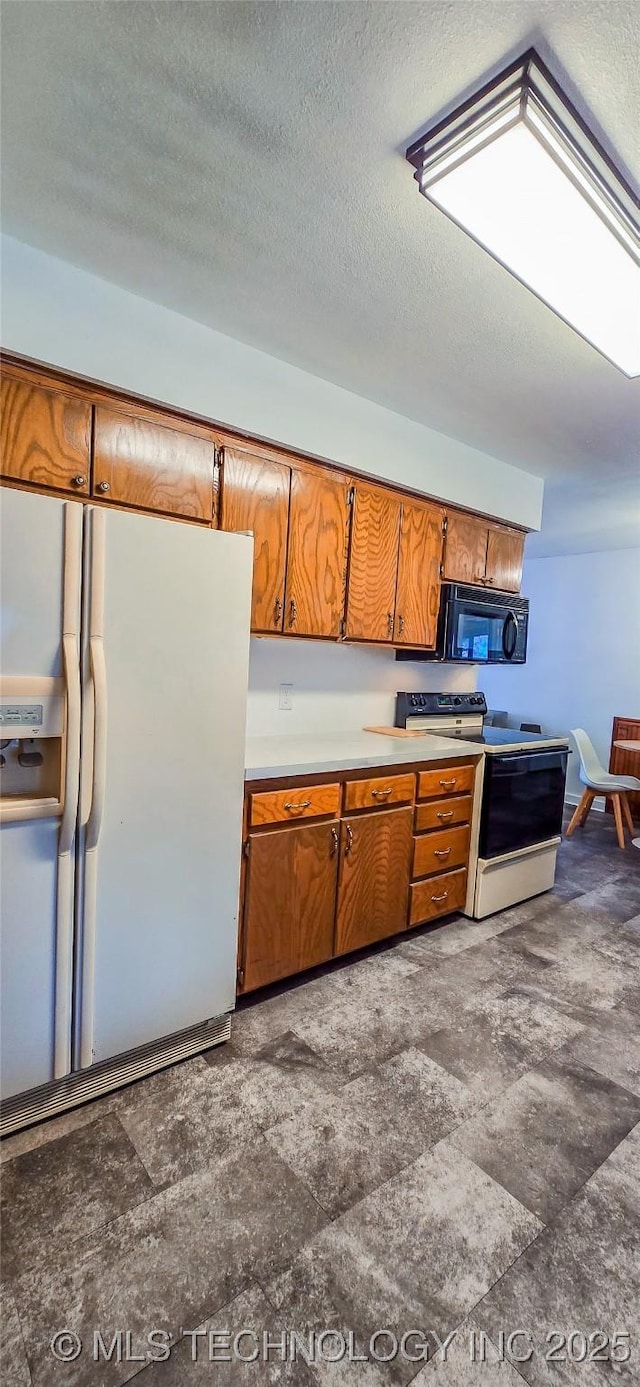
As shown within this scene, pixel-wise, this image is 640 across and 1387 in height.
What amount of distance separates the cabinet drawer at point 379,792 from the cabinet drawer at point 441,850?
0.26 m

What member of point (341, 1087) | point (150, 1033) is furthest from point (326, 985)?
point (150, 1033)

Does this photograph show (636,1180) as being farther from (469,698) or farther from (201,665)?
(469,698)

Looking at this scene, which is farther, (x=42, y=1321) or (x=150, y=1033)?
(x=150, y=1033)

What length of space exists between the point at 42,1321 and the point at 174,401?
2.48 metres

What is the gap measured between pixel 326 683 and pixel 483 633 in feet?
3.29

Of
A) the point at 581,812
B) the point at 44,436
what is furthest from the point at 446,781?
the point at 581,812

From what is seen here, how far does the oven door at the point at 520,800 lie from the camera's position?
2846 millimetres

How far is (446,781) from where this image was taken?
2701 mm

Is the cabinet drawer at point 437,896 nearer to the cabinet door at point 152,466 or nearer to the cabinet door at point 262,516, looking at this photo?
the cabinet door at point 262,516

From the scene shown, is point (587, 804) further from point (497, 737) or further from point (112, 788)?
point (112, 788)

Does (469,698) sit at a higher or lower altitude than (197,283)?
lower

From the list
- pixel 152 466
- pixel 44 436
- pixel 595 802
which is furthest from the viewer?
pixel 595 802

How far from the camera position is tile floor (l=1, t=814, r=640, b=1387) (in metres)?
1.09

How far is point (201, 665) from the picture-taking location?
1735 millimetres
